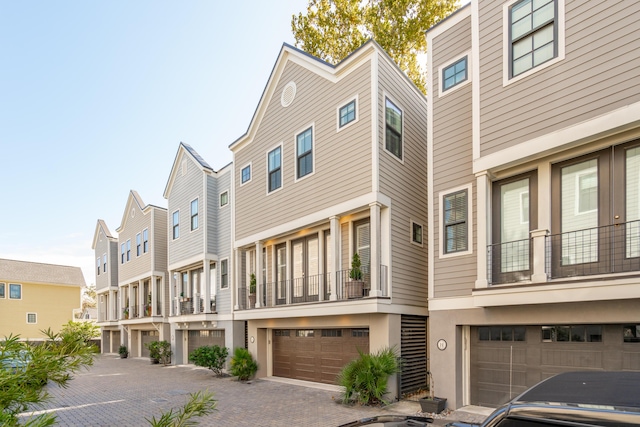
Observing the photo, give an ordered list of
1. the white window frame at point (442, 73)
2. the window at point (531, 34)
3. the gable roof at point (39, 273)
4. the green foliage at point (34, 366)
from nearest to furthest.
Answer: the green foliage at point (34, 366) → the window at point (531, 34) → the white window frame at point (442, 73) → the gable roof at point (39, 273)

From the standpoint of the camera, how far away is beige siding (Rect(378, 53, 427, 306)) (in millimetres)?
10680

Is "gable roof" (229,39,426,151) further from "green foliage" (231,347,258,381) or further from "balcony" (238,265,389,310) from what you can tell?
"green foliage" (231,347,258,381)

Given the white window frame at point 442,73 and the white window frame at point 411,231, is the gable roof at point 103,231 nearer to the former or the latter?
the white window frame at point 411,231

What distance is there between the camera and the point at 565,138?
284 inches

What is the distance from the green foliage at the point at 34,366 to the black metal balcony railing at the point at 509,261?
759 cm

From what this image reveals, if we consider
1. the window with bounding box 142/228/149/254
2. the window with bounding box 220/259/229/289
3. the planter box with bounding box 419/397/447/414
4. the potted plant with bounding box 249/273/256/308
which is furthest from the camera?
the window with bounding box 142/228/149/254

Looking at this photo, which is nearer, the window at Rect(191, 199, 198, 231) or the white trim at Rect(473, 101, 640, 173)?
the white trim at Rect(473, 101, 640, 173)

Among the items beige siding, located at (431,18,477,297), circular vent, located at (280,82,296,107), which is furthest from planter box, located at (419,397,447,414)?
circular vent, located at (280,82,296,107)

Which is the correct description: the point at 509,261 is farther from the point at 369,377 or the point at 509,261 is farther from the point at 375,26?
the point at 375,26

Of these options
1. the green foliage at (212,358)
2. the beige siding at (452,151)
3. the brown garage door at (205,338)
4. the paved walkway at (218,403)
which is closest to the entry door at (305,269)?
the paved walkway at (218,403)

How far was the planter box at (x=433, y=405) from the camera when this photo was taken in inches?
331

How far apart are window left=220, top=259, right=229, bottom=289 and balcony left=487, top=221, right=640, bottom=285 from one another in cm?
1158

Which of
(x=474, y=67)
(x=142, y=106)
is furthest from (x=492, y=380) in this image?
(x=142, y=106)

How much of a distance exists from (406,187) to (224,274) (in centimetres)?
942
